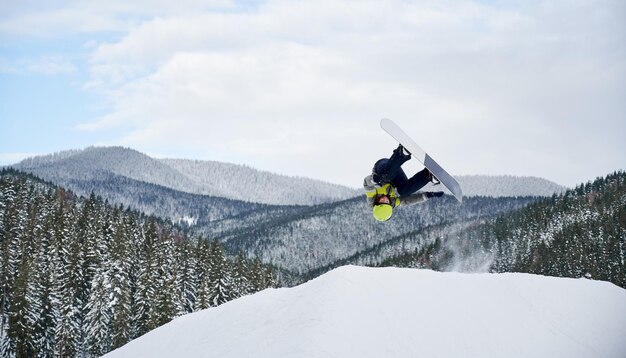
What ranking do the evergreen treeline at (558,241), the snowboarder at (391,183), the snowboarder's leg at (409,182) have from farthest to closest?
1. the evergreen treeline at (558,241)
2. the snowboarder's leg at (409,182)
3. the snowboarder at (391,183)

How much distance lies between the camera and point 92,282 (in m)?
54.2

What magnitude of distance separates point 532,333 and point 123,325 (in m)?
41.8

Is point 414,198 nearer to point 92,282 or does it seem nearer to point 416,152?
point 416,152

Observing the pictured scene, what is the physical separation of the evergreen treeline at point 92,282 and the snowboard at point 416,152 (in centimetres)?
4149

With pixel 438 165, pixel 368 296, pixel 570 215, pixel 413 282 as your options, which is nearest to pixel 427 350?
pixel 368 296

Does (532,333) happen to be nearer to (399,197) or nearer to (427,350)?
(427,350)

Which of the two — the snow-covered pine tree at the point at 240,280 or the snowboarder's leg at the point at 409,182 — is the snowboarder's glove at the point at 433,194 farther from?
the snow-covered pine tree at the point at 240,280

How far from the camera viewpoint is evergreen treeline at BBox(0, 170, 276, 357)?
48625mm

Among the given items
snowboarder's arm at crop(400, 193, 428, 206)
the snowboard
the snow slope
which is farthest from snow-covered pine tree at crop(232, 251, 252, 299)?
the snowboard

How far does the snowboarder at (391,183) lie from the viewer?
43.1ft

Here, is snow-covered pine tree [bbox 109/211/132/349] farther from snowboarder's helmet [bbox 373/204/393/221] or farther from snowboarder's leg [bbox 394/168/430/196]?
snowboarder's leg [bbox 394/168/430/196]

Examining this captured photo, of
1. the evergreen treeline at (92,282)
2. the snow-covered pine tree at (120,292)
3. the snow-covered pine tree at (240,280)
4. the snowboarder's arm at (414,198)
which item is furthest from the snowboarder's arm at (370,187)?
the snow-covered pine tree at (240,280)

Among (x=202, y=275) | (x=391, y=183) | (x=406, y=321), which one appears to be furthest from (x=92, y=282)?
(x=391, y=183)

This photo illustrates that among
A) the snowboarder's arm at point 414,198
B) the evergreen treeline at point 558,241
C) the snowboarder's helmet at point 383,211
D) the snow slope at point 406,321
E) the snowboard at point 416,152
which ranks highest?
the snowboard at point 416,152
